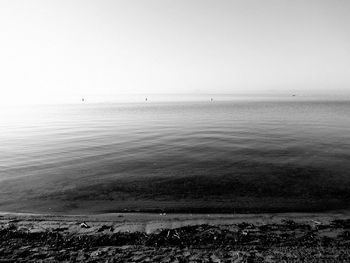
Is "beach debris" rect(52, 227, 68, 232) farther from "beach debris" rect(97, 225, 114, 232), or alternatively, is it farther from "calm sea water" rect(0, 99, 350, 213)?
"calm sea water" rect(0, 99, 350, 213)

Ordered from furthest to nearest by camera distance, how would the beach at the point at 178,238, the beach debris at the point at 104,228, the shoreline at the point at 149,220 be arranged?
the shoreline at the point at 149,220
the beach debris at the point at 104,228
the beach at the point at 178,238

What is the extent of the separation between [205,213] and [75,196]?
21.2 ft

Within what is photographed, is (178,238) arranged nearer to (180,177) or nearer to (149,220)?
(149,220)

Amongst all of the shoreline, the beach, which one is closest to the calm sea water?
the shoreline

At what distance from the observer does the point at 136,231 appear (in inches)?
283

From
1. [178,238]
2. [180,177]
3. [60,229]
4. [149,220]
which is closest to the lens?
[178,238]

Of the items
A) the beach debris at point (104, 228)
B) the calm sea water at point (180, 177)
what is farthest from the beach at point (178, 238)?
the calm sea water at point (180, 177)

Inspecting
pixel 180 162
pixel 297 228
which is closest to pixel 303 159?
pixel 180 162

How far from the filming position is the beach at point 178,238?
579 centimetres

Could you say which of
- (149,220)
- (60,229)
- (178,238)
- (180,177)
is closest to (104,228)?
(60,229)

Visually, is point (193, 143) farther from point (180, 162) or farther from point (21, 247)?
point (21, 247)

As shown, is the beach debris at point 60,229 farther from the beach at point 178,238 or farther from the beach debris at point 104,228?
the beach debris at point 104,228

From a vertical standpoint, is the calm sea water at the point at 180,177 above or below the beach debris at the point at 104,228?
below

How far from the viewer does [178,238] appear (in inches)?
262
